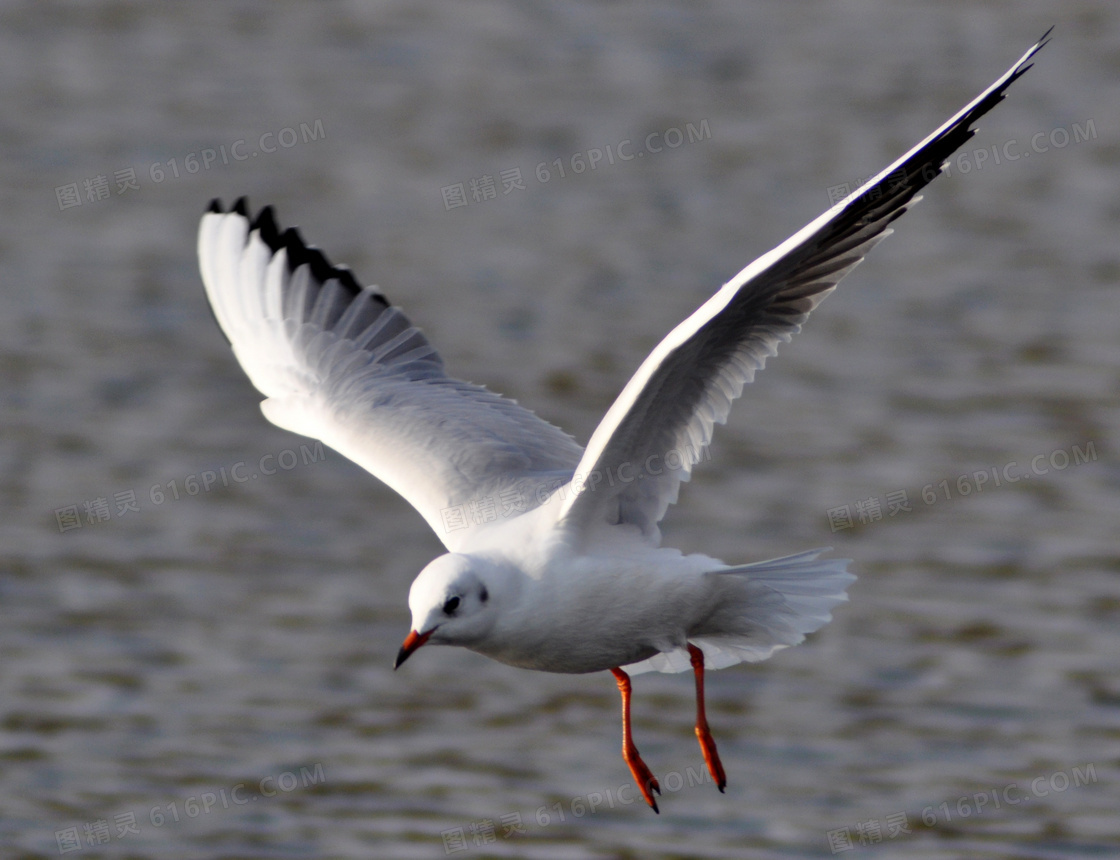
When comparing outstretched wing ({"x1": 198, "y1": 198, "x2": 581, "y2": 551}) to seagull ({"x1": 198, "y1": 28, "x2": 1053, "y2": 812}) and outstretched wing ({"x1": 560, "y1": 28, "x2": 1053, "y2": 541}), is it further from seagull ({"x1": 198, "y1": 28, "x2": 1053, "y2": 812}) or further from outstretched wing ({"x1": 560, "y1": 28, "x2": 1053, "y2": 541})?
outstretched wing ({"x1": 560, "y1": 28, "x2": 1053, "y2": 541})

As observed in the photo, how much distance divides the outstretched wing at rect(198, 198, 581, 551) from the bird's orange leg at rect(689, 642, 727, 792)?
87 cm

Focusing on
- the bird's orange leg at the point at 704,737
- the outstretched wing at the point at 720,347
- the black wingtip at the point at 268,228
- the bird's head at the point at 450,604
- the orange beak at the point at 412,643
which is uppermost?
the black wingtip at the point at 268,228

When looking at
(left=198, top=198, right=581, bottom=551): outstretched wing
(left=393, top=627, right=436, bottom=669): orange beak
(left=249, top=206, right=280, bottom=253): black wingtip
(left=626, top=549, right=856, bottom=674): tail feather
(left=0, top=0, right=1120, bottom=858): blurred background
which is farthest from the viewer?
(left=0, top=0, right=1120, bottom=858): blurred background

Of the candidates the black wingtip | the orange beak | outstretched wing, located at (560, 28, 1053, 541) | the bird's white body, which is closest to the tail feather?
Result: the bird's white body

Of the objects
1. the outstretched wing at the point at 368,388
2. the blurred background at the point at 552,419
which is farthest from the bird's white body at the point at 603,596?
the blurred background at the point at 552,419

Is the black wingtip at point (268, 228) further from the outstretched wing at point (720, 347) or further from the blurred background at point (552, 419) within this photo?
the blurred background at point (552, 419)

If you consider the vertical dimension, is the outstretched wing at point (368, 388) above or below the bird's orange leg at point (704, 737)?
above

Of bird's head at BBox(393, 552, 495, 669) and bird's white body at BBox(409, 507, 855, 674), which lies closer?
bird's head at BBox(393, 552, 495, 669)

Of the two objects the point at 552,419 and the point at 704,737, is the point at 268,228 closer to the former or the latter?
the point at 704,737

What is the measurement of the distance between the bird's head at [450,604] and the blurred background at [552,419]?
5868 mm

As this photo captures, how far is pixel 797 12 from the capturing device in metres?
25.6

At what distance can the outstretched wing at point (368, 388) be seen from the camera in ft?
24.7

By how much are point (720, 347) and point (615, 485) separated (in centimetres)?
62

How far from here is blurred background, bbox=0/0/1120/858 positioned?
40.9 ft
